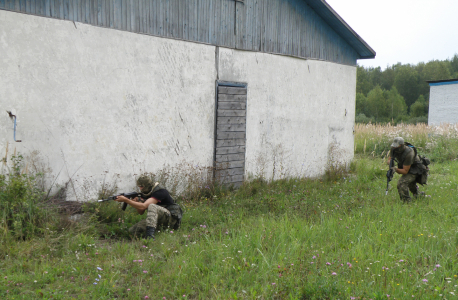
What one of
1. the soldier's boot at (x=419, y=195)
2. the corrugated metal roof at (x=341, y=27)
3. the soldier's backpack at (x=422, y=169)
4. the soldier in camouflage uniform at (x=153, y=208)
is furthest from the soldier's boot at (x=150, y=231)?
the corrugated metal roof at (x=341, y=27)

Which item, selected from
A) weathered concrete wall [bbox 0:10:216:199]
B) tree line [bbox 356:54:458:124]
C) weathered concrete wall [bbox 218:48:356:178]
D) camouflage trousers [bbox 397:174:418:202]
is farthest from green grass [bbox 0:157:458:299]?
tree line [bbox 356:54:458:124]

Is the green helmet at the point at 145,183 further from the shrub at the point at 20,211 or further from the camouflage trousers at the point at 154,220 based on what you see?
the shrub at the point at 20,211

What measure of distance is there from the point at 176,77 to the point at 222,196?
9.14ft

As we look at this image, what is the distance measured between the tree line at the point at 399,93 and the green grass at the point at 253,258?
38867 millimetres

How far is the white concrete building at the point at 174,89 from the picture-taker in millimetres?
5895

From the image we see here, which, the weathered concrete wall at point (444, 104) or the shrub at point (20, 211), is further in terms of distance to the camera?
the weathered concrete wall at point (444, 104)

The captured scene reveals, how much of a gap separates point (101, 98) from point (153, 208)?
2473 mm

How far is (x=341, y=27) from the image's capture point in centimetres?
1029


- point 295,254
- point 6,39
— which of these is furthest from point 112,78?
point 295,254

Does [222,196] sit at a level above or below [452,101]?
below

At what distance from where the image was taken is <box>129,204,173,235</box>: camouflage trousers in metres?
5.31

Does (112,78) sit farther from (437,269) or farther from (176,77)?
(437,269)

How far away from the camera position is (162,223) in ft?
18.5

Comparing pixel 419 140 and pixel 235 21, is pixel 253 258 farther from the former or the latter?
pixel 419 140
